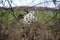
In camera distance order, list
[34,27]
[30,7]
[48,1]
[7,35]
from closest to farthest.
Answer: [48,1] < [30,7] < [34,27] < [7,35]

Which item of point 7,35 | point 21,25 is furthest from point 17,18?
point 7,35

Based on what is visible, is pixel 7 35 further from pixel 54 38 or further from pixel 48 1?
pixel 48 1

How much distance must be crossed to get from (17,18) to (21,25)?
20 centimetres

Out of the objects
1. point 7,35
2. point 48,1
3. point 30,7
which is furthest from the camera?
point 7,35

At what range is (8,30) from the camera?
16.2 feet

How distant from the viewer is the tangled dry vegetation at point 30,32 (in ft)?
15.6

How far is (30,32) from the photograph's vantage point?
4879mm

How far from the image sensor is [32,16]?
15.7ft

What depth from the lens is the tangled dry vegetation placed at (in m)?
4.77

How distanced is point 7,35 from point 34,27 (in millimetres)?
756

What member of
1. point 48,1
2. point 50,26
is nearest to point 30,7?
point 48,1

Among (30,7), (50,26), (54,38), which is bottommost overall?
(54,38)

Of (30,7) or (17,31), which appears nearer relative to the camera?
(30,7)

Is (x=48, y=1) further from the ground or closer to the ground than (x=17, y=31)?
further from the ground
